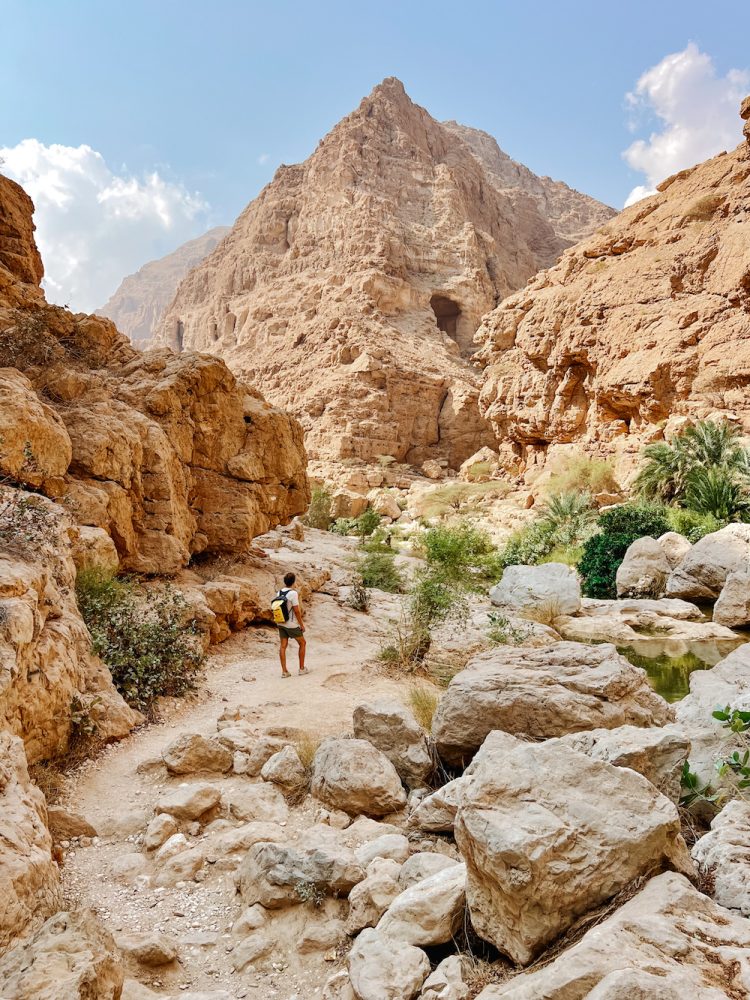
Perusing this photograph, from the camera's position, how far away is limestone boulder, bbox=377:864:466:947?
7.96 feet

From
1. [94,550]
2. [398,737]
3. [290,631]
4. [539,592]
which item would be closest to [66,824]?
[398,737]

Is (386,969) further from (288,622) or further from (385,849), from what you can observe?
(288,622)

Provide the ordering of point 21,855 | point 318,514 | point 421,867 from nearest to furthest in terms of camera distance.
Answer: point 21,855
point 421,867
point 318,514

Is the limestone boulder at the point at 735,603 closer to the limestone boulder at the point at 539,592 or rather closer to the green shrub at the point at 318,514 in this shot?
the limestone boulder at the point at 539,592

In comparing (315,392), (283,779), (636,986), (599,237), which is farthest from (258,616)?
(315,392)

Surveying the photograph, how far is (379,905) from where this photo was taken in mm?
2746

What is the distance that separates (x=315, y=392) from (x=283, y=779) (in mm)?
35053

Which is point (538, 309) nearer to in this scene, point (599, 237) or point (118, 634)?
point (599, 237)

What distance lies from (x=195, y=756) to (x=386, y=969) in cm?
254

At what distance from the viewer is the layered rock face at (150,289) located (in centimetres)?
11069

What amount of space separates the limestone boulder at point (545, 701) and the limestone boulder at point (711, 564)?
8.47 metres

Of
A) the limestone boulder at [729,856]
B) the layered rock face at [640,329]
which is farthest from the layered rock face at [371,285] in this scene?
the limestone boulder at [729,856]

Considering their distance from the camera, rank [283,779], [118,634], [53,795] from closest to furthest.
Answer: [53,795]
[283,779]
[118,634]

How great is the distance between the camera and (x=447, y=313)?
46.6 metres
